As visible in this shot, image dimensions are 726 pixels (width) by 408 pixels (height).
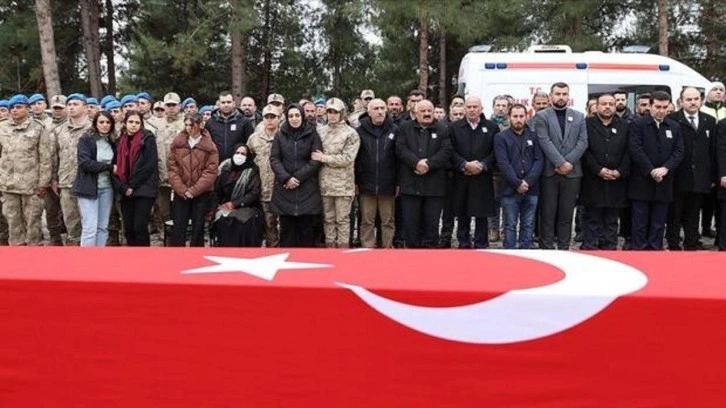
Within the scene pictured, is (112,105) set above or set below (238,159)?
above

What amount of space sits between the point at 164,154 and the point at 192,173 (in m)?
1.72

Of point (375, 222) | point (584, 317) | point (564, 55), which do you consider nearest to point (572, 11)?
point (564, 55)

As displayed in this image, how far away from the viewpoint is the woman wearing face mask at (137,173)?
6.87 m

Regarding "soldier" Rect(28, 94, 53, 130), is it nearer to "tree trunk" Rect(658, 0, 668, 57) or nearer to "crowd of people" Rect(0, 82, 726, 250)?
"crowd of people" Rect(0, 82, 726, 250)

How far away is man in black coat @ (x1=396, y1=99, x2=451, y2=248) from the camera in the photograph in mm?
6984

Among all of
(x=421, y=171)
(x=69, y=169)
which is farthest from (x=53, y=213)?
(x=421, y=171)

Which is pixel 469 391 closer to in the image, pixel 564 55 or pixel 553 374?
pixel 553 374

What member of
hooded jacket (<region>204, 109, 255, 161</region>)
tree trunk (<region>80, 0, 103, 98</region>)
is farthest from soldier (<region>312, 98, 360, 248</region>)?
tree trunk (<region>80, 0, 103, 98</region>)

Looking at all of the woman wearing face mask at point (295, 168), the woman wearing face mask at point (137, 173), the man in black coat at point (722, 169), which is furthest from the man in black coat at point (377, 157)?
the man in black coat at point (722, 169)

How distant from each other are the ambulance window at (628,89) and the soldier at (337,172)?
6043mm

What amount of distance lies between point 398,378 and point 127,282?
102 cm

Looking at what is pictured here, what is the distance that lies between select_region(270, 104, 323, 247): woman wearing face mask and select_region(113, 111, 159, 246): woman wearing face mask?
1228mm

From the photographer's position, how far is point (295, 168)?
6.75 m

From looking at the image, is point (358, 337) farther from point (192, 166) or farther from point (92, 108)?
point (92, 108)
